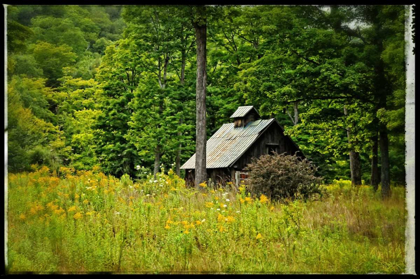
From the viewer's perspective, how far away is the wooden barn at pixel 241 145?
1950 cm

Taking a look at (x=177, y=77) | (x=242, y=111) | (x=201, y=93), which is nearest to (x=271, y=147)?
(x=242, y=111)

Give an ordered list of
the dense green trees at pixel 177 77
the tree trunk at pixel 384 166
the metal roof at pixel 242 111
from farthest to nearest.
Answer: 1. the metal roof at pixel 242 111
2. the tree trunk at pixel 384 166
3. the dense green trees at pixel 177 77

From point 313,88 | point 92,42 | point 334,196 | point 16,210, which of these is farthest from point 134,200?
point 313,88

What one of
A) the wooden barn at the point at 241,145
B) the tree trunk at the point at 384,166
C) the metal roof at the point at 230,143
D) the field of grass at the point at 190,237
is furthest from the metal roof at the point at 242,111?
the field of grass at the point at 190,237

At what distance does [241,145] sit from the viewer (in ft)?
66.1

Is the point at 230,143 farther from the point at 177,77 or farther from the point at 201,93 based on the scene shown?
the point at 201,93

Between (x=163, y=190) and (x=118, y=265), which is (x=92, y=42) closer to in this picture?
(x=163, y=190)

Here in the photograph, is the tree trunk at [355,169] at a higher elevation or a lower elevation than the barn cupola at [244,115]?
lower

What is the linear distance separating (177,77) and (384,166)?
987 centimetres

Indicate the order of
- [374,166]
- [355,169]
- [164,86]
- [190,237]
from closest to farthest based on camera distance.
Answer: [190,237] → [374,166] → [355,169] → [164,86]

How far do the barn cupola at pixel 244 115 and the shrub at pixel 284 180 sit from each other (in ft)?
29.9

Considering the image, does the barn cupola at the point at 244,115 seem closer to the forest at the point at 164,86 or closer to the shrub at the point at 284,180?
the forest at the point at 164,86

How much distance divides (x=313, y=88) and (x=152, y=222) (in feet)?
21.4

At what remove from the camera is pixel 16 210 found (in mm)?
7934
